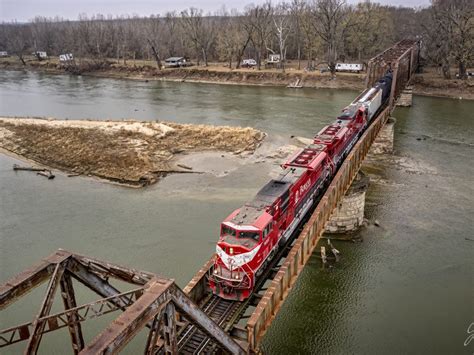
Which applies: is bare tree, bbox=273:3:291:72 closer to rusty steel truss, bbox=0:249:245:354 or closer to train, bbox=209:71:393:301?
train, bbox=209:71:393:301

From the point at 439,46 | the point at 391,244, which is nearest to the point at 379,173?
the point at 391,244

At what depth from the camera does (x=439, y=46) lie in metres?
82.6

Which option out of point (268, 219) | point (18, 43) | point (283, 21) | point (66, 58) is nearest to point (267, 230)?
point (268, 219)

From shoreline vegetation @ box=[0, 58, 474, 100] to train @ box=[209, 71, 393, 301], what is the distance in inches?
2310

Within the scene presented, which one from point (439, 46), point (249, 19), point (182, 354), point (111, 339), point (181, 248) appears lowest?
point (181, 248)

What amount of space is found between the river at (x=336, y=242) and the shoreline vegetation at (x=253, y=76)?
21987 millimetres

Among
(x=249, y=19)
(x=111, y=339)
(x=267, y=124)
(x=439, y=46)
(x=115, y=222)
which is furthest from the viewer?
(x=249, y=19)

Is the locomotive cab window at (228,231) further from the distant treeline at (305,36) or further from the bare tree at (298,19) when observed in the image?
the bare tree at (298,19)

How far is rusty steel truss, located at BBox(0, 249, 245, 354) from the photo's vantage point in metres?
8.68

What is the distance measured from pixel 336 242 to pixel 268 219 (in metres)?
13.3

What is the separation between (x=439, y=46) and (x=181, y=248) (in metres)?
76.3

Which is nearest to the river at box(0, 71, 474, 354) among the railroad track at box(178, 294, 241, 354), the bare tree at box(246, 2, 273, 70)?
the railroad track at box(178, 294, 241, 354)

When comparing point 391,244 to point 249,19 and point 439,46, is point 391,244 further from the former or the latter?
point 249,19

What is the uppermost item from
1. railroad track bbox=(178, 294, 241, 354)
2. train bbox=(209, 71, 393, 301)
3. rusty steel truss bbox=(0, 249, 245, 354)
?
rusty steel truss bbox=(0, 249, 245, 354)
